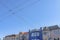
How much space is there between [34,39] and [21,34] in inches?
448

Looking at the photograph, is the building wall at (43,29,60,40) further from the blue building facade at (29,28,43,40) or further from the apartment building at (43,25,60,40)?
the blue building facade at (29,28,43,40)

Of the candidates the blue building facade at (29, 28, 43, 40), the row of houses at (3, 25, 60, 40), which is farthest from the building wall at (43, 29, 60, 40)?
the blue building facade at (29, 28, 43, 40)

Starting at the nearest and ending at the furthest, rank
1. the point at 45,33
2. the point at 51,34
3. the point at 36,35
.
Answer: the point at 36,35
the point at 51,34
the point at 45,33

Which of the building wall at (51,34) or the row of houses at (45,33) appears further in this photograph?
the building wall at (51,34)

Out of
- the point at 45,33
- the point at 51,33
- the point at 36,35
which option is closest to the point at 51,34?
the point at 51,33

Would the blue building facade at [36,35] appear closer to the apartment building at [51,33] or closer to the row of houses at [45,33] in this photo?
the row of houses at [45,33]

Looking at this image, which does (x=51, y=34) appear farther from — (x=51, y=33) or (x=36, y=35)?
(x=36, y=35)

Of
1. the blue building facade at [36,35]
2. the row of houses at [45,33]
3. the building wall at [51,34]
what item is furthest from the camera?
the building wall at [51,34]

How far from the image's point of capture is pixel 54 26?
40.7 meters

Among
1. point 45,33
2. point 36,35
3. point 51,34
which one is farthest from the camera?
point 45,33

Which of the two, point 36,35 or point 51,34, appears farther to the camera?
point 51,34

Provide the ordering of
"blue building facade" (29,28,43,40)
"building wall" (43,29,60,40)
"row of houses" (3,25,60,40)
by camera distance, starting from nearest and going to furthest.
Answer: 1. "blue building facade" (29,28,43,40)
2. "row of houses" (3,25,60,40)
3. "building wall" (43,29,60,40)

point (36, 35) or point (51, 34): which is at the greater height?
point (51, 34)

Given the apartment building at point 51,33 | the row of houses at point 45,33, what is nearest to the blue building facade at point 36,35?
the row of houses at point 45,33
